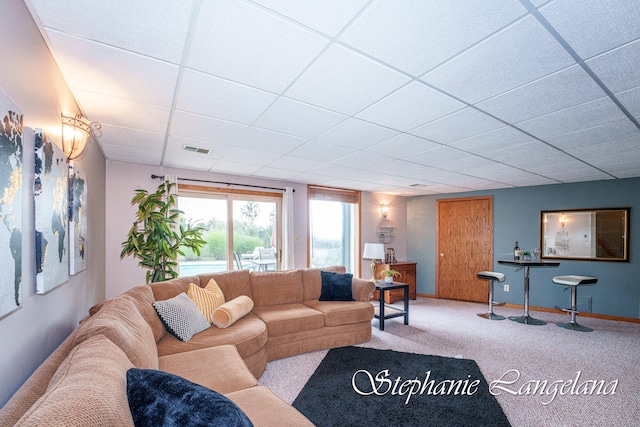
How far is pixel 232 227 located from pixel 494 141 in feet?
12.8

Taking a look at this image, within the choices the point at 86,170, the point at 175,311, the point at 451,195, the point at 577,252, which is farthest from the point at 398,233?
the point at 86,170

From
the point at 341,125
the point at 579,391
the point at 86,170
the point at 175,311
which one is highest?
the point at 341,125

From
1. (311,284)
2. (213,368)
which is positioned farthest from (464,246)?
(213,368)

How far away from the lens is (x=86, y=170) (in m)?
2.70

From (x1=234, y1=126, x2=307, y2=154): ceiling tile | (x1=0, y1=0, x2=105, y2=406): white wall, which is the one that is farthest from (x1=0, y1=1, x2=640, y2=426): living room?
(x1=234, y1=126, x2=307, y2=154): ceiling tile

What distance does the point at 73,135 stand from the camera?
6.61ft

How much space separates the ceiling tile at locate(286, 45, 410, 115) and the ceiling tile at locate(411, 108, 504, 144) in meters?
A: 0.75

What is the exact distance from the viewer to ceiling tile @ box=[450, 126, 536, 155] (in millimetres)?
2787

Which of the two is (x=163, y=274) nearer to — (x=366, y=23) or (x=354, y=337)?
(x=354, y=337)

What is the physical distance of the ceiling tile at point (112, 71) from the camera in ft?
5.14

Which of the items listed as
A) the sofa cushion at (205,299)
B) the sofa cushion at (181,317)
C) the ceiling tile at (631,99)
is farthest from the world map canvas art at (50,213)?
the ceiling tile at (631,99)

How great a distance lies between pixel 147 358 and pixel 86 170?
6.65ft

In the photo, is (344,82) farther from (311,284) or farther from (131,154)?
(131,154)

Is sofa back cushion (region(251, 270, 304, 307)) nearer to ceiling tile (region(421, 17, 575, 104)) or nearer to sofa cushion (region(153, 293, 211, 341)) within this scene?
sofa cushion (region(153, 293, 211, 341))
